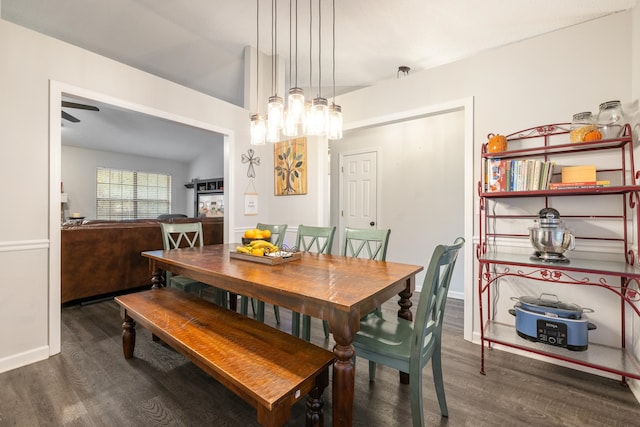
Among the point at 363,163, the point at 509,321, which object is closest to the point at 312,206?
the point at 363,163

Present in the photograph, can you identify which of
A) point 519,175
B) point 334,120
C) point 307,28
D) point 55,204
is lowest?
point 55,204

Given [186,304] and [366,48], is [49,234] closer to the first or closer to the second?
[186,304]

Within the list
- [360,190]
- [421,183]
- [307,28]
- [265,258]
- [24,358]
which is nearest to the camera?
[265,258]

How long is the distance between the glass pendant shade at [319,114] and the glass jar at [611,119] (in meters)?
1.83

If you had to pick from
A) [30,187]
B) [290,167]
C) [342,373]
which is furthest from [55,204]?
[342,373]

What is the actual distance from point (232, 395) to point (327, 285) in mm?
989

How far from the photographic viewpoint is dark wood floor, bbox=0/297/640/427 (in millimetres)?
1548

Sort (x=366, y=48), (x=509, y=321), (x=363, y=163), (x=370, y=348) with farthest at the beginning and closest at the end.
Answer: (x=363, y=163) → (x=366, y=48) → (x=509, y=321) → (x=370, y=348)

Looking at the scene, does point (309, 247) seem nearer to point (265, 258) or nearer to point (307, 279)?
point (265, 258)

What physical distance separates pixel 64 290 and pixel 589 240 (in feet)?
16.1

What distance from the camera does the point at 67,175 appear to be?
687cm

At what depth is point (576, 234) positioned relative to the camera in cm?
212

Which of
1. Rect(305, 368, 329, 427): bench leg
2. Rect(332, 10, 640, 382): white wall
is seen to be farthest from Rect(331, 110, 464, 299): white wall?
Rect(305, 368, 329, 427): bench leg

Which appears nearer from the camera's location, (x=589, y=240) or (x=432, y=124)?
(x=589, y=240)
